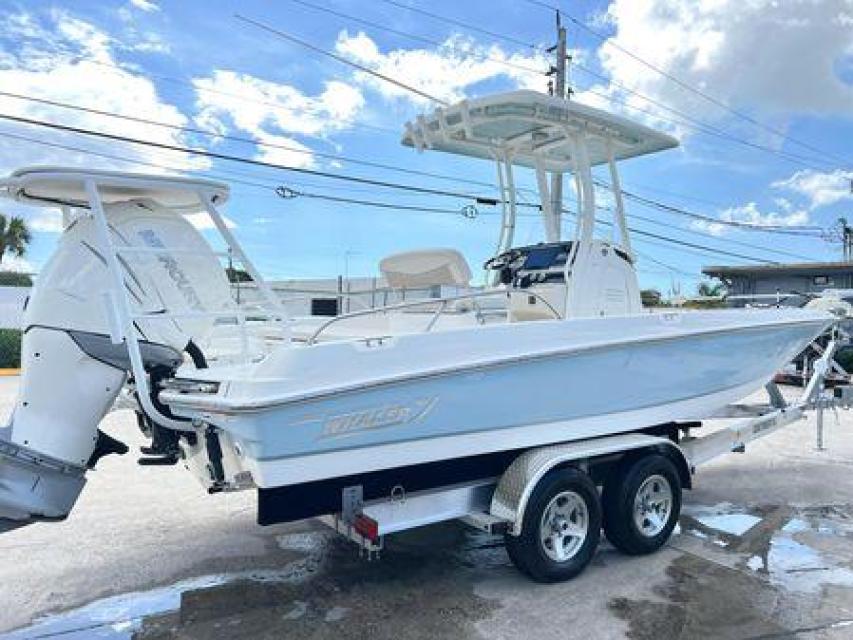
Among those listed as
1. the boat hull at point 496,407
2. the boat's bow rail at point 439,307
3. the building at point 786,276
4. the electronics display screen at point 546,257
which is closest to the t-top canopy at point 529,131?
the electronics display screen at point 546,257

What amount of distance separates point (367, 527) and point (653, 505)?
2309 mm

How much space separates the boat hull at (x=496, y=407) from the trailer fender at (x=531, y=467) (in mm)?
84

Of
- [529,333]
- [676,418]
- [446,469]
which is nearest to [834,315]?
[676,418]

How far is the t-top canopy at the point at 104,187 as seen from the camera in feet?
12.4

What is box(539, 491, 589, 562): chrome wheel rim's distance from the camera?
15.0ft

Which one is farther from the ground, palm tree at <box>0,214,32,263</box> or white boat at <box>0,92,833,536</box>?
palm tree at <box>0,214,32,263</box>

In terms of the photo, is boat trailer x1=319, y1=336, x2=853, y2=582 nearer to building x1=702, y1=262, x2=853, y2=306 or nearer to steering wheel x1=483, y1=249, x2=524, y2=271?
steering wheel x1=483, y1=249, x2=524, y2=271

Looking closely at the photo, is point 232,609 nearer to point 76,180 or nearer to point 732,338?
point 76,180

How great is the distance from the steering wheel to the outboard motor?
110 inches

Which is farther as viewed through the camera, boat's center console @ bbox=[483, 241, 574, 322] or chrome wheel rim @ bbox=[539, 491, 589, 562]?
boat's center console @ bbox=[483, 241, 574, 322]

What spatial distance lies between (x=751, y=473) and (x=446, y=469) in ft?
15.8

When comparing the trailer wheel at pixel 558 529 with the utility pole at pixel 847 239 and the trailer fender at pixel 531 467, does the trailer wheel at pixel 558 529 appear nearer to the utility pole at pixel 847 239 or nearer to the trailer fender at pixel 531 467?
the trailer fender at pixel 531 467

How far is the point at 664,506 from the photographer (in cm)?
532

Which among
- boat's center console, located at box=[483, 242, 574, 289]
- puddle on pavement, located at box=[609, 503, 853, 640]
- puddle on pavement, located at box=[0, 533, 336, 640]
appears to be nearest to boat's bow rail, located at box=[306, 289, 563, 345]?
boat's center console, located at box=[483, 242, 574, 289]
